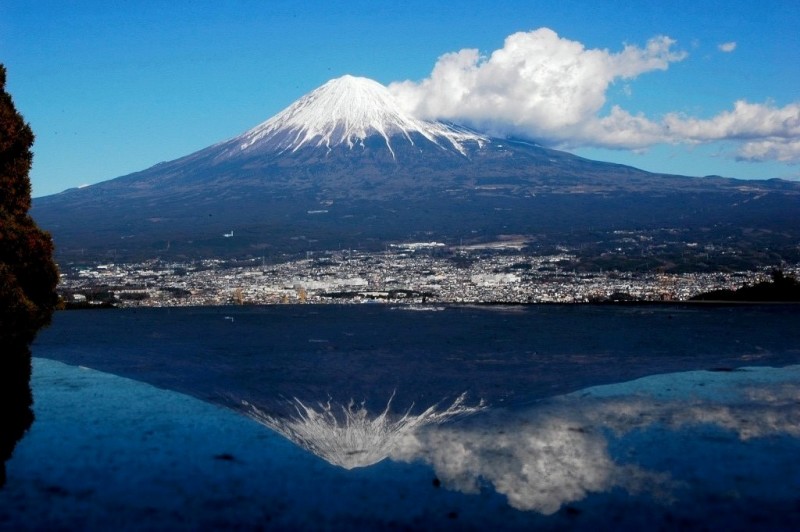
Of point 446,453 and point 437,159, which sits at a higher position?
point 437,159

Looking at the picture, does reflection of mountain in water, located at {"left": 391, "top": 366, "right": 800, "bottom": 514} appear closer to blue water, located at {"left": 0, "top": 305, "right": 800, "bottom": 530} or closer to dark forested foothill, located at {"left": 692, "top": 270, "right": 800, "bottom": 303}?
blue water, located at {"left": 0, "top": 305, "right": 800, "bottom": 530}

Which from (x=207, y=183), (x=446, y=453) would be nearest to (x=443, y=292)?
(x=446, y=453)

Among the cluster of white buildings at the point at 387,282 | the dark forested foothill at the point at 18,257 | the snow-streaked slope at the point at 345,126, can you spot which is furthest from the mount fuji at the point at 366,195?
the dark forested foothill at the point at 18,257

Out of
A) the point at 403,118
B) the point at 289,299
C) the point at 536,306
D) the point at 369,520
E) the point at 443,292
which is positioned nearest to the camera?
the point at 369,520

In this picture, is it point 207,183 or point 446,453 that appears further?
point 207,183

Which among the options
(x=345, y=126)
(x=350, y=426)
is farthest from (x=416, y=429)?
(x=345, y=126)

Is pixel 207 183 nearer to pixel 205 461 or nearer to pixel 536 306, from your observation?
pixel 536 306

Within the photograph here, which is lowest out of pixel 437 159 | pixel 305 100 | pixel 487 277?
pixel 487 277

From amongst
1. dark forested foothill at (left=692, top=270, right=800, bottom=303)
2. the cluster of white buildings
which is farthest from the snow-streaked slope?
dark forested foothill at (left=692, top=270, right=800, bottom=303)

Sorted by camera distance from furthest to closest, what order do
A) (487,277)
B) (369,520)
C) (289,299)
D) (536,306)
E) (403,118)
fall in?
(403,118) → (487,277) → (289,299) → (536,306) → (369,520)
